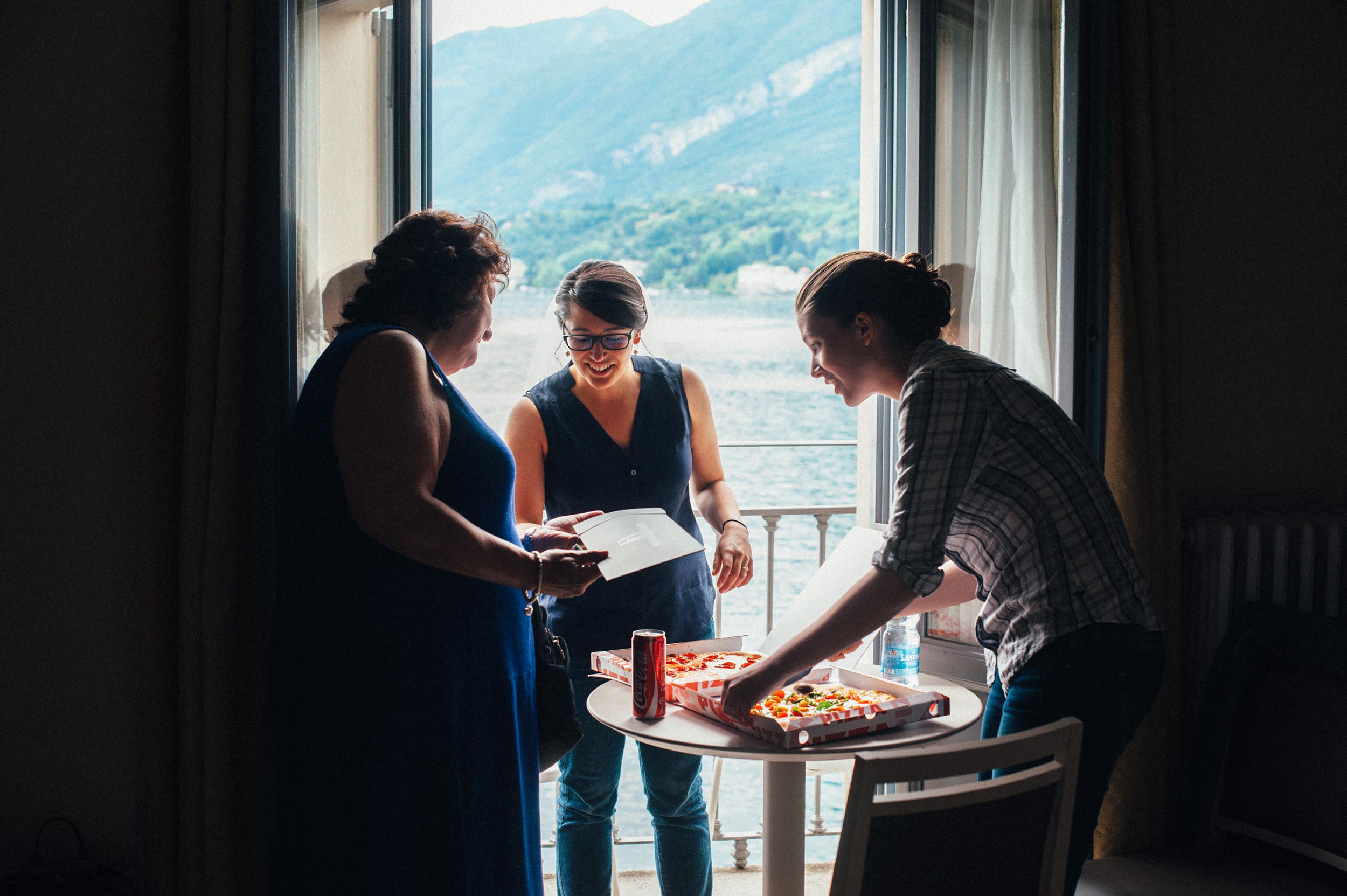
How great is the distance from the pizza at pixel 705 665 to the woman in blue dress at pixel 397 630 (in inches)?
11.9

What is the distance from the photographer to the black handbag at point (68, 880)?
Result: 1937mm

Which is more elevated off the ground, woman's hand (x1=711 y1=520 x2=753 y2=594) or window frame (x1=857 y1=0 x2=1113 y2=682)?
window frame (x1=857 y1=0 x2=1113 y2=682)

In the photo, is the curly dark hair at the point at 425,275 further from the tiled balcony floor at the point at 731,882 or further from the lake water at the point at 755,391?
the lake water at the point at 755,391

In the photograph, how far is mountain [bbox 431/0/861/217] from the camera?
699 inches

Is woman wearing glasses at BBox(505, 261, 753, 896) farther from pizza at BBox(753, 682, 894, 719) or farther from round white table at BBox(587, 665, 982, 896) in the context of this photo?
pizza at BBox(753, 682, 894, 719)

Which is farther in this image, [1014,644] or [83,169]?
[83,169]

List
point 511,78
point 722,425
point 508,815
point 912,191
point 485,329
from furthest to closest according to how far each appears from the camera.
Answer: point 511,78 → point 722,425 → point 912,191 → point 485,329 → point 508,815

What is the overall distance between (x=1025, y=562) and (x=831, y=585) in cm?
41

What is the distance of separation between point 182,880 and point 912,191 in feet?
7.43

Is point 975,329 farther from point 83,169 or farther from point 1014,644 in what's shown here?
point 83,169

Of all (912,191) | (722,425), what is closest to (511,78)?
(722,425)

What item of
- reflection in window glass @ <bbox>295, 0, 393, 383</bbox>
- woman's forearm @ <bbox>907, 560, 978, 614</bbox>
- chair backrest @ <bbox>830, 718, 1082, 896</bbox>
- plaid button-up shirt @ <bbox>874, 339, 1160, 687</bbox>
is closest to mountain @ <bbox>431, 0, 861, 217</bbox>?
reflection in window glass @ <bbox>295, 0, 393, 383</bbox>

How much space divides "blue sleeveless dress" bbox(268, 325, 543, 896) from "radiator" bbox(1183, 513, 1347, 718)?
6.16ft

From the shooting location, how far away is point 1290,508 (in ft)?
8.93
